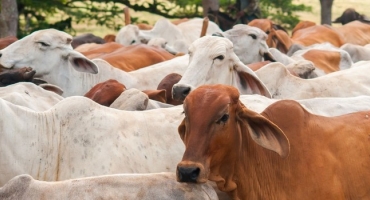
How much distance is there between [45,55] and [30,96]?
4.10ft

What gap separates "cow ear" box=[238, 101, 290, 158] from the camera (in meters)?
4.77

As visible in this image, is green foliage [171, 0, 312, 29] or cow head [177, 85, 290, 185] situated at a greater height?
cow head [177, 85, 290, 185]

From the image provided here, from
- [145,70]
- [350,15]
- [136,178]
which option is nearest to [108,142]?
[136,178]

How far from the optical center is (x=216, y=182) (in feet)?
15.7

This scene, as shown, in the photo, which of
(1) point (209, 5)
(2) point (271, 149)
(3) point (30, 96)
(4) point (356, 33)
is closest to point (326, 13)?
(1) point (209, 5)

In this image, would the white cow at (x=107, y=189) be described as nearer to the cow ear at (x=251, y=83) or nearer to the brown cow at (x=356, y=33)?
the cow ear at (x=251, y=83)

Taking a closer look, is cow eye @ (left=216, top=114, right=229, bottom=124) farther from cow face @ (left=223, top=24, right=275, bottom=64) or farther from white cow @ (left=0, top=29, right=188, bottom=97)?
cow face @ (left=223, top=24, right=275, bottom=64)

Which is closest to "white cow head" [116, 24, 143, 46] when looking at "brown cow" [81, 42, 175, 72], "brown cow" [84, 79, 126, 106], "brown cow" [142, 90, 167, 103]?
"brown cow" [81, 42, 175, 72]

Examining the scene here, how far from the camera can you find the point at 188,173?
14.9 feet

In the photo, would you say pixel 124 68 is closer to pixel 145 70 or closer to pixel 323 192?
Result: pixel 145 70

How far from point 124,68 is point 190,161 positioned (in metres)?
5.76

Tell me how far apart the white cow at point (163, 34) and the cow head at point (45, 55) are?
540 centimetres

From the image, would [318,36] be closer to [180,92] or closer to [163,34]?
[163,34]

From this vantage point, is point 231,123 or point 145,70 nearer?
point 231,123
